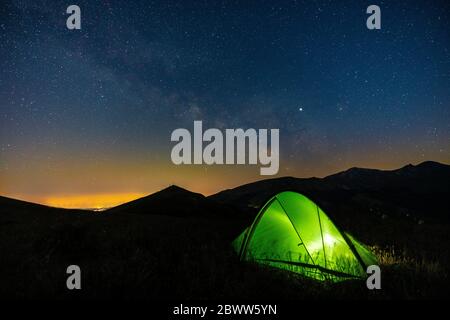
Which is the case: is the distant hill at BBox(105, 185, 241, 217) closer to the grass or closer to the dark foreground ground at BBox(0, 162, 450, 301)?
the dark foreground ground at BBox(0, 162, 450, 301)

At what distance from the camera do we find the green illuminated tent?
650cm

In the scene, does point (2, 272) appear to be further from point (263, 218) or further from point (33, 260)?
point (263, 218)

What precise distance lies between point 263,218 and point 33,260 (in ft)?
18.5

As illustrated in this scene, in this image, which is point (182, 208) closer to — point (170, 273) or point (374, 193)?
point (170, 273)

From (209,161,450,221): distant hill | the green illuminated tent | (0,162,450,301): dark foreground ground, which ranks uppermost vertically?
the green illuminated tent

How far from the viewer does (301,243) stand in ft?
23.1

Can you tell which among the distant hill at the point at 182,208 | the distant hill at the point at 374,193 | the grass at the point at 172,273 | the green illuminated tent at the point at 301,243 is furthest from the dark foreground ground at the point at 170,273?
the distant hill at the point at 374,193

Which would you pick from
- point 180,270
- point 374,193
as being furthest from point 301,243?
point 374,193

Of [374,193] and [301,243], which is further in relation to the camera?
[374,193]

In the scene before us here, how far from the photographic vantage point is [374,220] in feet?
52.0

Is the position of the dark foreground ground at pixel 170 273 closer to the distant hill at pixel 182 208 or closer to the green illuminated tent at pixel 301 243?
the green illuminated tent at pixel 301 243

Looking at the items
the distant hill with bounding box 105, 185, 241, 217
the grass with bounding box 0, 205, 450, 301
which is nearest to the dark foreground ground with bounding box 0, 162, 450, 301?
the grass with bounding box 0, 205, 450, 301

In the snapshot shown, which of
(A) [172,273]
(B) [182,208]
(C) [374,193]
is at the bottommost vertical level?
(C) [374,193]
